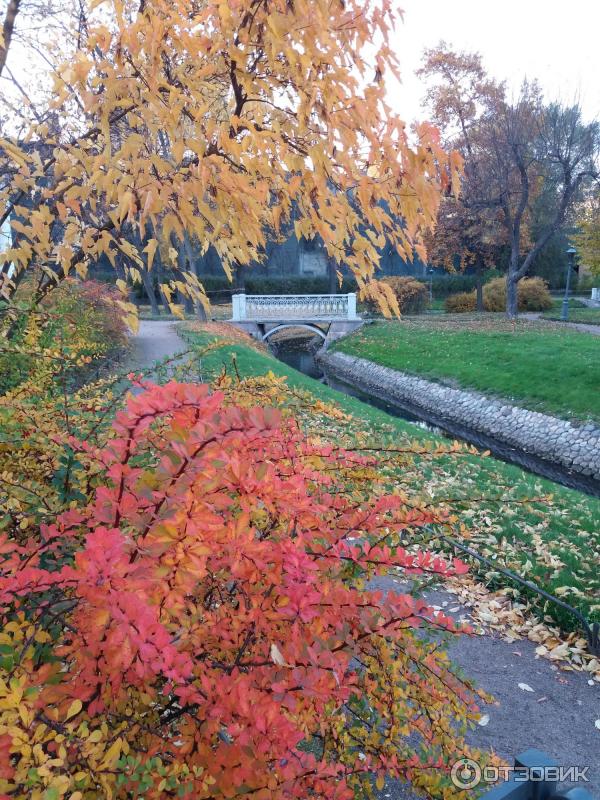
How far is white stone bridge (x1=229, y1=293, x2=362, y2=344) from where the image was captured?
27.4 m

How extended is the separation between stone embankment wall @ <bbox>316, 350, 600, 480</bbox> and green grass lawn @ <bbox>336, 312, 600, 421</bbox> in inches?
15.1

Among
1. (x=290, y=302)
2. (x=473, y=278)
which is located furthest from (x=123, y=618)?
(x=473, y=278)

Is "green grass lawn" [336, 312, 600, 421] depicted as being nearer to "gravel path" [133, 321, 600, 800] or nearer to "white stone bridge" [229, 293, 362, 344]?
"white stone bridge" [229, 293, 362, 344]

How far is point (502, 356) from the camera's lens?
18.6m

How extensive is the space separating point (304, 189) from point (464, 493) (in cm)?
601

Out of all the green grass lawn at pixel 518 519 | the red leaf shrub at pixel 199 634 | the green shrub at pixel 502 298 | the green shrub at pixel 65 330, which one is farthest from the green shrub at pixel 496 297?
the red leaf shrub at pixel 199 634

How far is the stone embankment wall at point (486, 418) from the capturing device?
12.1 meters

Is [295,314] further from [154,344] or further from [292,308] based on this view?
[154,344]

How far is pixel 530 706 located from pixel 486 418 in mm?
12124

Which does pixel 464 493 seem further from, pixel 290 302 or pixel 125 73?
pixel 290 302

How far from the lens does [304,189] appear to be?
247 centimetres

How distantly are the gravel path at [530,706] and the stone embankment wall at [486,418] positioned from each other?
842cm

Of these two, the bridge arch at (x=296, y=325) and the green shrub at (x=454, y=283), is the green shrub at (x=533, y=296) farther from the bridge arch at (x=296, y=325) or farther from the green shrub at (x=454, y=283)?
the bridge arch at (x=296, y=325)

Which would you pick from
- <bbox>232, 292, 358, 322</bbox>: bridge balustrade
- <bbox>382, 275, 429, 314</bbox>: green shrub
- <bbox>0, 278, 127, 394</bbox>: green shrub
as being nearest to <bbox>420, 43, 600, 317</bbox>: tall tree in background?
<bbox>382, 275, 429, 314</bbox>: green shrub
